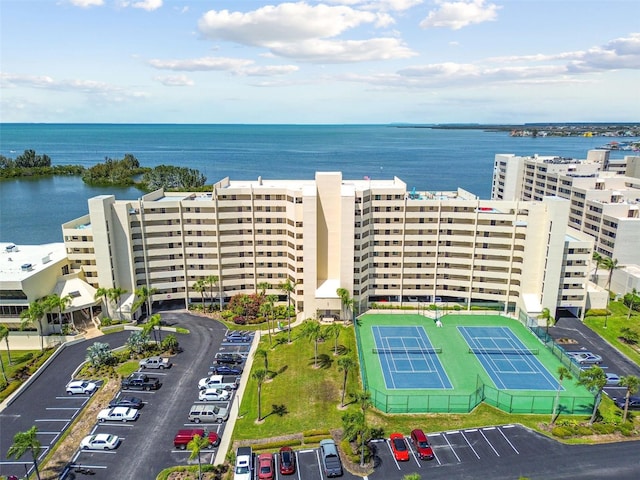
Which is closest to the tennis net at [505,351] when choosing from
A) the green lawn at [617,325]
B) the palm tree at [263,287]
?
the green lawn at [617,325]

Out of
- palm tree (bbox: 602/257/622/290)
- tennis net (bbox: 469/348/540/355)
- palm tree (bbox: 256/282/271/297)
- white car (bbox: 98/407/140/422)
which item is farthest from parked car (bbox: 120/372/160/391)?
palm tree (bbox: 602/257/622/290)

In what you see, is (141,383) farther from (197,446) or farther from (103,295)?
(103,295)

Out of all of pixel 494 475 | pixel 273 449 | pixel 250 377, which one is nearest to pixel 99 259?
pixel 250 377

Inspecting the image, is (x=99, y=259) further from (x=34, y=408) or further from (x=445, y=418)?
(x=445, y=418)

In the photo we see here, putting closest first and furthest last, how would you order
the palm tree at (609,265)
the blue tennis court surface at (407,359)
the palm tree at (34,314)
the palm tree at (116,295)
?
the blue tennis court surface at (407,359) < the palm tree at (34,314) < the palm tree at (116,295) < the palm tree at (609,265)

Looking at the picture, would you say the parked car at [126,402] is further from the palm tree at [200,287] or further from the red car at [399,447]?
the red car at [399,447]

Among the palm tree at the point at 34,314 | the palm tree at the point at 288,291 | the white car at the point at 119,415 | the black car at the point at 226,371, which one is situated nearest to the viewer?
the white car at the point at 119,415

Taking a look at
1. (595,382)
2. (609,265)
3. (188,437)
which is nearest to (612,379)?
(595,382)
